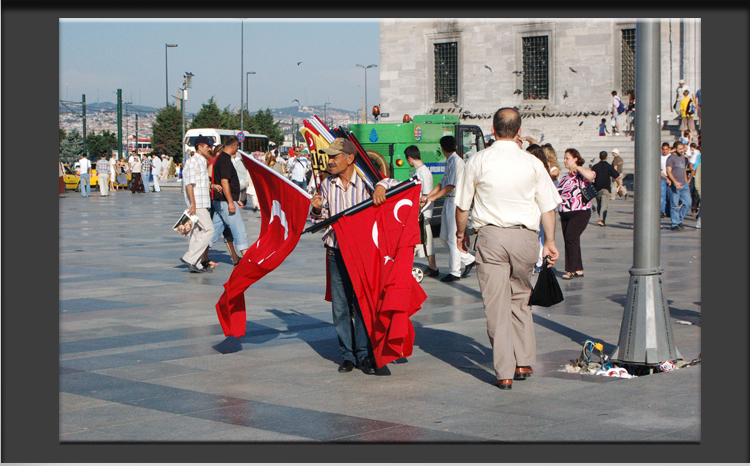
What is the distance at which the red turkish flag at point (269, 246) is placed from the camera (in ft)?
23.2

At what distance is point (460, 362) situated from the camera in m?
6.82

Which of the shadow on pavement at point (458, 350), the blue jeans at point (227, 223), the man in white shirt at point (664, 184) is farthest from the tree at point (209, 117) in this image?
the shadow on pavement at point (458, 350)

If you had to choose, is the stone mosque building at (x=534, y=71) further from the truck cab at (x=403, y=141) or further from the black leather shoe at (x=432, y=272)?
the black leather shoe at (x=432, y=272)

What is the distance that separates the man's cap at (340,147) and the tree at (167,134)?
7193 cm

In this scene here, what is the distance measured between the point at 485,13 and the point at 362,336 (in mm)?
2828

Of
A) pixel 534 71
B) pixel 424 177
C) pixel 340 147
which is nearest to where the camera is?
pixel 340 147

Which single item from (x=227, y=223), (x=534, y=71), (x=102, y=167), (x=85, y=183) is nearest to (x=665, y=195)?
(x=227, y=223)

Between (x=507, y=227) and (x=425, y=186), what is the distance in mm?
5998

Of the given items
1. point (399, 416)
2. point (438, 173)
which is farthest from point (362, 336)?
point (438, 173)

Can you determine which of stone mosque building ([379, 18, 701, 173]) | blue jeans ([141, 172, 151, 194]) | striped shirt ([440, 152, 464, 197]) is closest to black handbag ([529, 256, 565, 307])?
striped shirt ([440, 152, 464, 197])

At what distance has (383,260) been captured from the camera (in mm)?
6531

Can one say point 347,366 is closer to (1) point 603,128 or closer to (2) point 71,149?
(1) point 603,128

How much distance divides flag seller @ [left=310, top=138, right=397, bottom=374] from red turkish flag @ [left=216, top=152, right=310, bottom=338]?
0.97 ft

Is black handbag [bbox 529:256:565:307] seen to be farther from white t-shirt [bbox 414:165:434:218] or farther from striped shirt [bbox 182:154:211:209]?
striped shirt [bbox 182:154:211:209]
